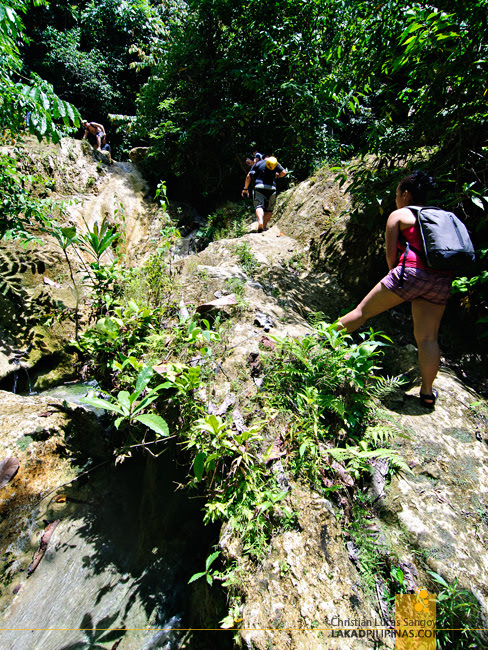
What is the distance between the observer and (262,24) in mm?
7656

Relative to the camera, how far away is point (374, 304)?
291 centimetres

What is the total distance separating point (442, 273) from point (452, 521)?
1853 mm

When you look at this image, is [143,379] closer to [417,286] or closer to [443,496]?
[443,496]

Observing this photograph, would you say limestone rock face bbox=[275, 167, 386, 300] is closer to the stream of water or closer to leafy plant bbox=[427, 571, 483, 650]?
leafy plant bbox=[427, 571, 483, 650]

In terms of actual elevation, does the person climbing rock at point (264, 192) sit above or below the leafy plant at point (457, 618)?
above

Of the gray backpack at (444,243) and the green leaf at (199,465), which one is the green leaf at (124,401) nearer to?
the green leaf at (199,465)

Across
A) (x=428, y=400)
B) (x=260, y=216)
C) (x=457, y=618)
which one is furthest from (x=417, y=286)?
(x=260, y=216)

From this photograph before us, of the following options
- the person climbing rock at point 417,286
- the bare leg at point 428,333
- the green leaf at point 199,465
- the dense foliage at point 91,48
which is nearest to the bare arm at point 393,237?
the person climbing rock at point 417,286

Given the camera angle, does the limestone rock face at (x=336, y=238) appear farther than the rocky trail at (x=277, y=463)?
Yes

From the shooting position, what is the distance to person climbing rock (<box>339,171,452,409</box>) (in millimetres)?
2654

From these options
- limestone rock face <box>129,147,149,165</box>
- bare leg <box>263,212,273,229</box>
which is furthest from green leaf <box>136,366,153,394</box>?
limestone rock face <box>129,147,149,165</box>

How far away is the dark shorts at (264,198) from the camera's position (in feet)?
20.3

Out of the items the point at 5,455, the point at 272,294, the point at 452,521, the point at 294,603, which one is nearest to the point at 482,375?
the point at 452,521

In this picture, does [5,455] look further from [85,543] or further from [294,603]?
[294,603]
